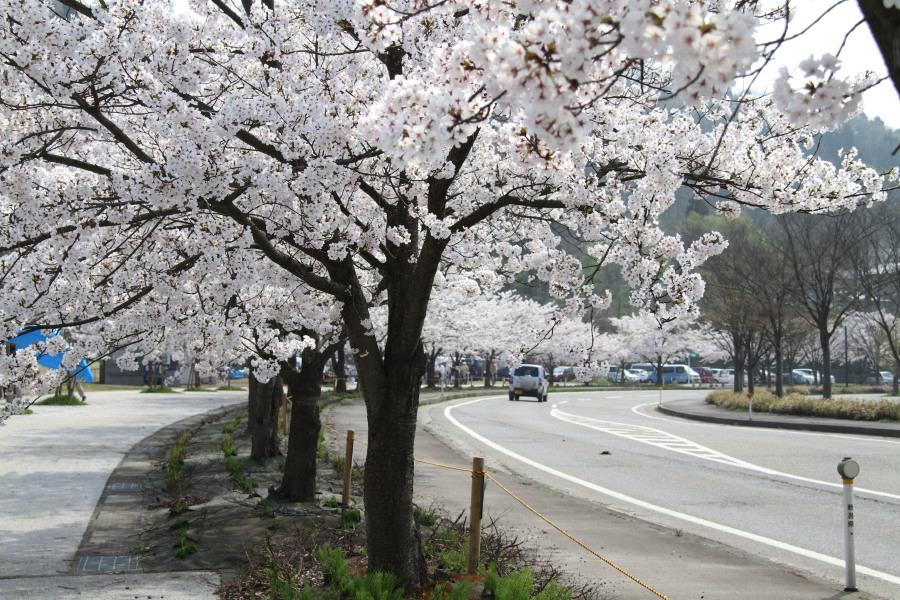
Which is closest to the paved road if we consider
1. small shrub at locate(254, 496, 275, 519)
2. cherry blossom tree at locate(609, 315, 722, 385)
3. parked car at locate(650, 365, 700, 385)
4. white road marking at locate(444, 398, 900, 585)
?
white road marking at locate(444, 398, 900, 585)

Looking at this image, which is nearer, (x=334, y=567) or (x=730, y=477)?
(x=334, y=567)

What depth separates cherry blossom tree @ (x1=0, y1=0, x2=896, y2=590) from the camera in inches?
220

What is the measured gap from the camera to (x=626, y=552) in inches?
331

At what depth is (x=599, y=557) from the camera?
24.9 feet

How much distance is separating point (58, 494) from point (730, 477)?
10.5 m

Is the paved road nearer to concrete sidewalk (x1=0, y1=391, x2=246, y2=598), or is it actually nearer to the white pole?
the white pole

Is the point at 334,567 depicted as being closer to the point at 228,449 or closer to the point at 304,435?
the point at 304,435

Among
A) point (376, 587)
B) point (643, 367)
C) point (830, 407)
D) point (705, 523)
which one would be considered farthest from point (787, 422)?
point (643, 367)

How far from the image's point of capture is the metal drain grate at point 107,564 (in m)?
7.54

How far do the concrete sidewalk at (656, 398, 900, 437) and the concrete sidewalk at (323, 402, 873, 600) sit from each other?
498 inches

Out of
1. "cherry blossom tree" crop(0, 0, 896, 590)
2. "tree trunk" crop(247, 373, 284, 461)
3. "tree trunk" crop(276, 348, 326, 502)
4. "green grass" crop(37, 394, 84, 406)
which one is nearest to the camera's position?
"cherry blossom tree" crop(0, 0, 896, 590)

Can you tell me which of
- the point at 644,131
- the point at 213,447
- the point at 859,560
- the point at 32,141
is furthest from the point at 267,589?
the point at 213,447

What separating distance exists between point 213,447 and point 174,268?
998 centimetres

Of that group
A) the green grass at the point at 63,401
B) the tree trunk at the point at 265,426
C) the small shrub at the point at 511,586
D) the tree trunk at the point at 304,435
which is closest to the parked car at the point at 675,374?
the green grass at the point at 63,401
